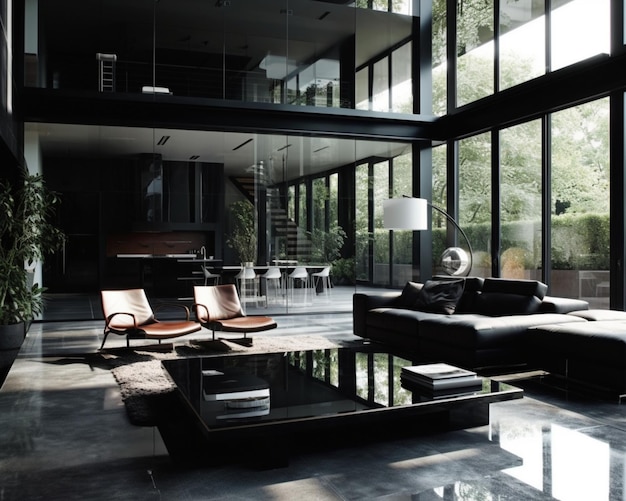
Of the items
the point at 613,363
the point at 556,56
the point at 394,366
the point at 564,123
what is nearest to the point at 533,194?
the point at 564,123

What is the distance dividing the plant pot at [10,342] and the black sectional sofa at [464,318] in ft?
12.2

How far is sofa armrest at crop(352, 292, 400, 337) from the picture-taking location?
7.16m

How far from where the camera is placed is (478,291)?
6.70 m

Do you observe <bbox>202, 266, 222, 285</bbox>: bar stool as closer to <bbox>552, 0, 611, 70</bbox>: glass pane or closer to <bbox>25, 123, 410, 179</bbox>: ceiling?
<bbox>25, 123, 410, 179</bbox>: ceiling

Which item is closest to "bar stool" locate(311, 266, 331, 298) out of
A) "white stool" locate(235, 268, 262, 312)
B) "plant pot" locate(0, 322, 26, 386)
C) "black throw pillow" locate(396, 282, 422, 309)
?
"white stool" locate(235, 268, 262, 312)

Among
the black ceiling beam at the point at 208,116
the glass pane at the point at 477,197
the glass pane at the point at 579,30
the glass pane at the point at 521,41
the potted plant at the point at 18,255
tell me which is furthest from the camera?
the glass pane at the point at 477,197

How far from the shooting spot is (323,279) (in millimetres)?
9867

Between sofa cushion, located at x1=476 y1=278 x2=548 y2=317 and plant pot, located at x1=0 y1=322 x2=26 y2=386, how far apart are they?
15.9 ft

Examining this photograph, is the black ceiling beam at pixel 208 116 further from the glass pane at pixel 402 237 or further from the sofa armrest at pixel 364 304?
the sofa armrest at pixel 364 304

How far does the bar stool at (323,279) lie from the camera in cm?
984

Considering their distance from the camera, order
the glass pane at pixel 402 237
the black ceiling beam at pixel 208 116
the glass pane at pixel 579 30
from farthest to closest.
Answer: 1. the glass pane at pixel 402 237
2. the black ceiling beam at pixel 208 116
3. the glass pane at pixel 579 30

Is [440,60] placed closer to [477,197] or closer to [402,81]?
[402,81]

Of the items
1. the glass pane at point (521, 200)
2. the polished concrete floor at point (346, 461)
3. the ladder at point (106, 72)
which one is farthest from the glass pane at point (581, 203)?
the ladder at point (106, 72)

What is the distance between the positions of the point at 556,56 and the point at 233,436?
7140 mm
